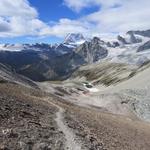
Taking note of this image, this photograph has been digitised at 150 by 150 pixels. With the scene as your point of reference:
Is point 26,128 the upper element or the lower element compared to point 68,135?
upper

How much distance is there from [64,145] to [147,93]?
273ft

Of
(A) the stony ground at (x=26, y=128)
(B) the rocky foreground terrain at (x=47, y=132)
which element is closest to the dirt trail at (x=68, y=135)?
(B) the rocky foreground terrain at (x=47, y=132)

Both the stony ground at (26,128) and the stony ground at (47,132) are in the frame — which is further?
the stony ground at (47,132)

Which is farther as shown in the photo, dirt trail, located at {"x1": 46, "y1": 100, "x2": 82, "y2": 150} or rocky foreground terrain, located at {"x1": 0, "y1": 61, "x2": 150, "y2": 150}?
dirt trail, located at {"x1": 46, "y1": 100, "x2": 82, "y2": 150}

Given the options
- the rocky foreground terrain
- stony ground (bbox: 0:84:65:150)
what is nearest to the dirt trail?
the rocky foreground terrain

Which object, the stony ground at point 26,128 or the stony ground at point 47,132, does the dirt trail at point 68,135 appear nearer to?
the stony ground at point 47,132

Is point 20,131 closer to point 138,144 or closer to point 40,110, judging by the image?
point 40,110

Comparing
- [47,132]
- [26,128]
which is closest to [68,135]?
[47,132]

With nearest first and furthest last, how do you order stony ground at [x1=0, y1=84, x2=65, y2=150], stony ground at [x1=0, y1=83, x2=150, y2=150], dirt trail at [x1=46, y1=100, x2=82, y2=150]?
stony ground at [x1=0, y1=84, x2=65, y2=150], stony ground at [x1=0, y1=83, x2=150, y2=150], dirt trail at [x1=46, y1=100, x2=82, y2=150]

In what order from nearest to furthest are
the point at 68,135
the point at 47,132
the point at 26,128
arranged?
the point at 26,128 < the point at 47,132 < the point at 68,135

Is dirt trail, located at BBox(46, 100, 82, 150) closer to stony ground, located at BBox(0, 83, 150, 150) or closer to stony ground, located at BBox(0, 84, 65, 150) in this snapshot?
stony ground, located at BBox(0, 83, 150, 150)

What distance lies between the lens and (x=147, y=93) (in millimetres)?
108562

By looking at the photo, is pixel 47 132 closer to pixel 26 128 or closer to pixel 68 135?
pixel 26 128

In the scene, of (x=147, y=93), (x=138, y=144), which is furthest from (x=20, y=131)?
(x=147, y=93)
